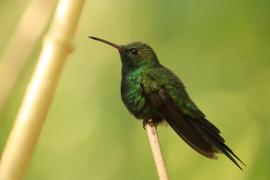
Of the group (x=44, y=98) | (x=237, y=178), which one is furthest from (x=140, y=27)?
(x=44, y=98)

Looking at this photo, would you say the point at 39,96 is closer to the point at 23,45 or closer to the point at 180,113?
the point at 23,45

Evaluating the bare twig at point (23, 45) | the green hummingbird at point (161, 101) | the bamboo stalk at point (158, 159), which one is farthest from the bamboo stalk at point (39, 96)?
the green hummingbird at point (161, 101)

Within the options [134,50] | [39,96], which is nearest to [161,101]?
[134,50]

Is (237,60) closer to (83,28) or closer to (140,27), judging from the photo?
(140,27)

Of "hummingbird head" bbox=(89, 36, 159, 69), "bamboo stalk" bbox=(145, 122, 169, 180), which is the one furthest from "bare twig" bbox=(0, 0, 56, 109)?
"hummingbird head" bbox=(89, 36, 159, 69)

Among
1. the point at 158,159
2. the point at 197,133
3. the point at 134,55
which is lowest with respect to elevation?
the point at 158,159

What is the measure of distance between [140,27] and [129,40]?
55 millimetres

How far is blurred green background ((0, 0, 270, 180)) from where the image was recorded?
1334 millimetres

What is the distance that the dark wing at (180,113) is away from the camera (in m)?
1.10

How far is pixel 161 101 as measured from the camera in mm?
1163

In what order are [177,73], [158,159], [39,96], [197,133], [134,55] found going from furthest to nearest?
[177,73] → [134,55] → [197,133] → [158,159] → [39,96]

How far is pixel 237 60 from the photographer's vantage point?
138cm

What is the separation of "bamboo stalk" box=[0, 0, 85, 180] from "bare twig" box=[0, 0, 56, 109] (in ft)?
0.31

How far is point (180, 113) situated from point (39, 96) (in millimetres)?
712
